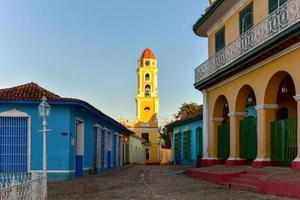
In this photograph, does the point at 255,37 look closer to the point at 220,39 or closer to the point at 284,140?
the point at 284,140

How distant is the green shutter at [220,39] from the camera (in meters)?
21.6

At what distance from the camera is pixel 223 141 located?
867 inches

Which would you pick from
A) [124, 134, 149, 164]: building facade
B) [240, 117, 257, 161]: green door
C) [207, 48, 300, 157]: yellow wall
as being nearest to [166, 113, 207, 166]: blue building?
[124, 134, 149, 164]: building facade

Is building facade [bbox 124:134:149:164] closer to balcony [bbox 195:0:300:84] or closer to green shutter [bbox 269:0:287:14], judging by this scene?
balcony [bbox 195:0:300:84]

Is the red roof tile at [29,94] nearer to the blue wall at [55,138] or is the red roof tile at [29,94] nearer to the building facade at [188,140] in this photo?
the blue wall at [55,138]

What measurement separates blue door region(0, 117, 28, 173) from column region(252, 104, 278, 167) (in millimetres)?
9074

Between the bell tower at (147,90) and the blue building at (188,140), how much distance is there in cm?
2997

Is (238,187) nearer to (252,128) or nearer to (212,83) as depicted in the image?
(252,128)

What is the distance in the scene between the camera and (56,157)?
2091cm

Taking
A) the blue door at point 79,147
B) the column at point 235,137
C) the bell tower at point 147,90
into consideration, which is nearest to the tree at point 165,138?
the bell tower at point 147,90

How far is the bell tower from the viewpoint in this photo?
71000mm

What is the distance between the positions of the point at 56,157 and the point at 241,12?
29.4ft

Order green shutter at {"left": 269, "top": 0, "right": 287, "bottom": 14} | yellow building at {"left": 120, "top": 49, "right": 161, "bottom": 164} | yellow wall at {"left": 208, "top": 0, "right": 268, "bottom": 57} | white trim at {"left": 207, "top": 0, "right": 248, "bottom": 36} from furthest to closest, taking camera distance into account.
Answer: yellow building at {"left": 120, "top": 49, "right": 161, "bottom": 164} < white trim at {"left": 207, "top": 0, "right": 248, "bottom": 36} < yellow wall at {"left": 208, "top": 0, "right": 268, "bottom": 57} < green shutter at {"left": 269, "top": 0, "right": 287, "bottom": 14}

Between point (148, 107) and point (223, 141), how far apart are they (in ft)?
170
